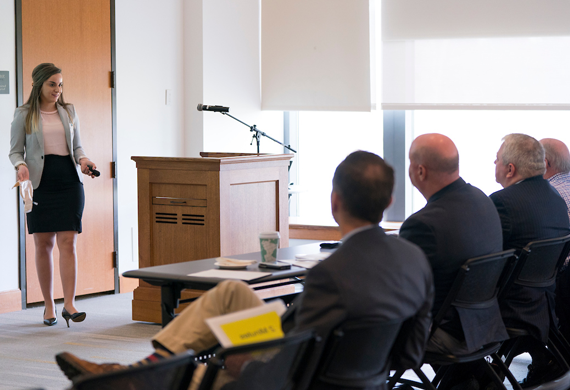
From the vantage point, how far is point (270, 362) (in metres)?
1.65

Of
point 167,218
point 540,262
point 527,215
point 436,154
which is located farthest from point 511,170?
point 167,218

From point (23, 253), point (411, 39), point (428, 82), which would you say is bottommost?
point (23, 253)

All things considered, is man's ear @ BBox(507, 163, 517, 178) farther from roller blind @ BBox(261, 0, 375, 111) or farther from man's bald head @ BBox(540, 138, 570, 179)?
roller blind @ BBox(261, 0, 375, 111)

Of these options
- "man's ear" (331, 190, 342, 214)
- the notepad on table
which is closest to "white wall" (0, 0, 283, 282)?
the notepad on table

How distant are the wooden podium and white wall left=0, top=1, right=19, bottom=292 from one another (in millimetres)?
1097

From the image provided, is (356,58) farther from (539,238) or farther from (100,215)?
(539,238)

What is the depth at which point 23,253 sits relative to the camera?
5391 millimetres

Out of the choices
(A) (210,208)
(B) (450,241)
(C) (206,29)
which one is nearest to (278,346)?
(B) (450,241)

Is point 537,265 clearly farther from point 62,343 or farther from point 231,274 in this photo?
point 62,343

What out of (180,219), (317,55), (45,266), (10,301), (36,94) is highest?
(317,55)

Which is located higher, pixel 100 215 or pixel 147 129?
pixel 147 129

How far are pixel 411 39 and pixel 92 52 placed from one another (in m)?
2.88

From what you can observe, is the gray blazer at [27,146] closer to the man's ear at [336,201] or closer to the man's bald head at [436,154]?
the man's bald head at [436,154]

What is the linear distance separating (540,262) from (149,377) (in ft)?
6.76
